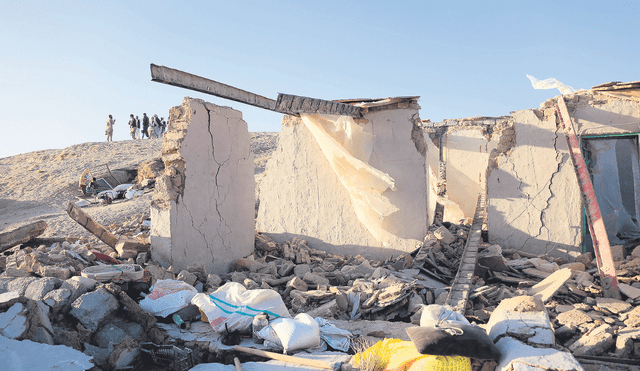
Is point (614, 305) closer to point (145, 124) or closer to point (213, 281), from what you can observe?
point (213, 281)

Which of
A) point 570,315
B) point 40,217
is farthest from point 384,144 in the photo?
point 40,217

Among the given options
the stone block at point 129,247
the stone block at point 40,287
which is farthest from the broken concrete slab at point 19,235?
the stone block at point 40,287

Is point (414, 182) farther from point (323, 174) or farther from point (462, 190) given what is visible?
point (462, 190)

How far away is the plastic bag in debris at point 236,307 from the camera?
360 cm

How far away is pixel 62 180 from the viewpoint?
16.1m

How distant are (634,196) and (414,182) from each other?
3917mm

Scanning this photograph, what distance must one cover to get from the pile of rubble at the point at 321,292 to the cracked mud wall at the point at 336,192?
1.08ft

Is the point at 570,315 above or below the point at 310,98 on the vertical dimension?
below

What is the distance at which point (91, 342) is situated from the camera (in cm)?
327

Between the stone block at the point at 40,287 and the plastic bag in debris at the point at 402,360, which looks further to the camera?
the stone block at the point at 40,287

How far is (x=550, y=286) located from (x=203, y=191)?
4.64 metres

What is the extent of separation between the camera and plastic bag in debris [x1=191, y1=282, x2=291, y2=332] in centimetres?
360

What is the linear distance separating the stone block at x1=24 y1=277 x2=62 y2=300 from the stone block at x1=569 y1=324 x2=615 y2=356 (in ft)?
15.0

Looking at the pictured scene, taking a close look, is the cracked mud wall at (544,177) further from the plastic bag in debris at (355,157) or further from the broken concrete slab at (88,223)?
the broken concrete slab at (88,223)
